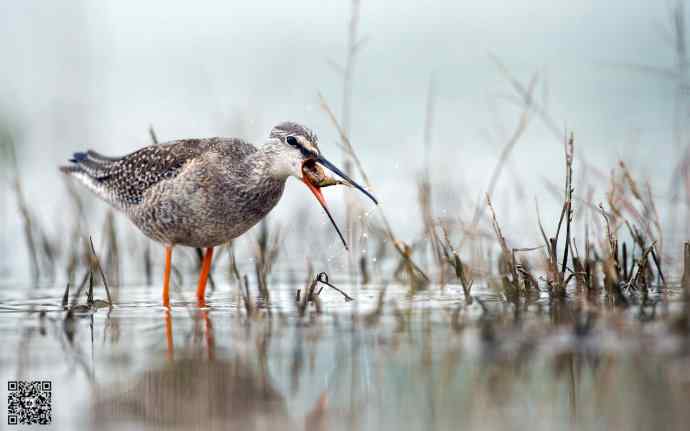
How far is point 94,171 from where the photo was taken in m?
8.65

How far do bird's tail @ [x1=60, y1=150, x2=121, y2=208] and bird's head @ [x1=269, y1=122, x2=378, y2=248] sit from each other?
1.86 meters

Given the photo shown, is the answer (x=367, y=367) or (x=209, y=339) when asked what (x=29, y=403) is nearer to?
(x=209, y=339)

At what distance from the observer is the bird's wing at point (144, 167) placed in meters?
7.52

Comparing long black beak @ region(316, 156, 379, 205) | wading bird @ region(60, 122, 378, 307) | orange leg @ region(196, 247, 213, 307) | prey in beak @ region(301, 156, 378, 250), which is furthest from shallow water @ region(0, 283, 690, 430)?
wading bird @ region(60, 122, 378, 307)

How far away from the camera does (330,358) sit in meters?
4.45

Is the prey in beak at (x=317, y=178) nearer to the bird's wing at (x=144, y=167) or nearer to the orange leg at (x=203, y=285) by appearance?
the bird's wing at (x=144, y=167)

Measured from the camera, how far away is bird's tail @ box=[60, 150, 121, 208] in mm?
8352

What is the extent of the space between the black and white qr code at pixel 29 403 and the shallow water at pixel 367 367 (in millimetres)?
56

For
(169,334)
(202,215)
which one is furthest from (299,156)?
(169,334)

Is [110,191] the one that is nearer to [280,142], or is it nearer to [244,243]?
[280,142]

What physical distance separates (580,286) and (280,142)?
8.41ft

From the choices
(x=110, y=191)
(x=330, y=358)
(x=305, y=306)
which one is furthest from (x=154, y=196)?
(x=330, y=358)

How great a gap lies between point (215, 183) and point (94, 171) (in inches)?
78.6

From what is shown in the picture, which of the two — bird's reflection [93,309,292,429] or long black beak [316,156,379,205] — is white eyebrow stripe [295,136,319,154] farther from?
bird's reflection [93,309,292,429]
